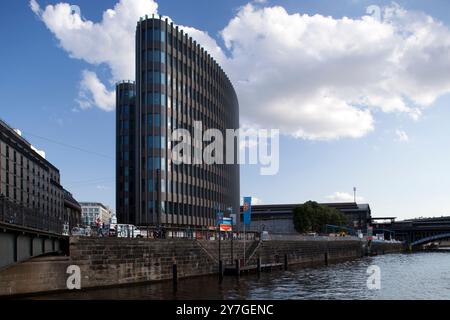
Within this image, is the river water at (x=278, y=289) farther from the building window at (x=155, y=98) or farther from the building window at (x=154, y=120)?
the building window at (x=155, y=98)

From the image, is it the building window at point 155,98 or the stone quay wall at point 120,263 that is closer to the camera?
the stone quay wall at point 120,263

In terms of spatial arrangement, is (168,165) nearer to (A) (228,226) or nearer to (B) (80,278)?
(A) (228,226)

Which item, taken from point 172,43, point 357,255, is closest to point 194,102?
point 172,43

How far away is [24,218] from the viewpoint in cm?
2856

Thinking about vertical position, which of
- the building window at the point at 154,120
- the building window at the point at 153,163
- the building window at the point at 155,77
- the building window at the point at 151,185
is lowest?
the building window at the point at 151,185

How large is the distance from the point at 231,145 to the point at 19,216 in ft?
317

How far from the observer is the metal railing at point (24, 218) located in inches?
1012

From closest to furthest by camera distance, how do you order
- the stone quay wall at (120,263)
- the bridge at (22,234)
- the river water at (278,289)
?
the bridge at (22,234) → the stone quay wall at (120,263) → the river water at (278,289)

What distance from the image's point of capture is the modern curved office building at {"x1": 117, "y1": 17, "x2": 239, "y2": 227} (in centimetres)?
9256

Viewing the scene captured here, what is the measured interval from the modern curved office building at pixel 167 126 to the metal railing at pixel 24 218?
54.4 metres

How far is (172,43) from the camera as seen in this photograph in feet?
317

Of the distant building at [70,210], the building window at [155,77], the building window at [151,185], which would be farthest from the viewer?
the distant building at [70,210]

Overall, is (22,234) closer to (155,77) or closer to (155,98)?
(155,98)

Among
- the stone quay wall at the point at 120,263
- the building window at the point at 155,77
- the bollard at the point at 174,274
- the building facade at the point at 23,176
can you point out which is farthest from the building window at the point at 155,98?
the bollard at the point at 174,274
